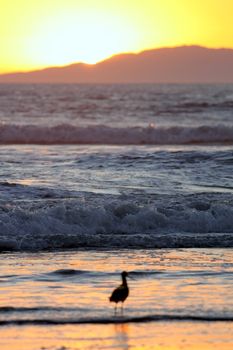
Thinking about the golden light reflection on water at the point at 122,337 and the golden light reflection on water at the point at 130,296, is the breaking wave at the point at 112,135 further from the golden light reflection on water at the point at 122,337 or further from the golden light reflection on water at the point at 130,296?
the golden light reflection on water at the point at 122,337

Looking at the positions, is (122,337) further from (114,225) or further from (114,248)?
(114,225)

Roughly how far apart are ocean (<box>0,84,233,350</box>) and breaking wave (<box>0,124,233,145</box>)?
5762 millimetres

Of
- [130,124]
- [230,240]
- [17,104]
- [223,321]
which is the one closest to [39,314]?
[223,321]

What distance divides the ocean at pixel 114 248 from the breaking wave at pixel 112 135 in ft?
18.9

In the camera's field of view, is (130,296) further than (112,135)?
No

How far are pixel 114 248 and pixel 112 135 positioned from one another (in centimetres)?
2250

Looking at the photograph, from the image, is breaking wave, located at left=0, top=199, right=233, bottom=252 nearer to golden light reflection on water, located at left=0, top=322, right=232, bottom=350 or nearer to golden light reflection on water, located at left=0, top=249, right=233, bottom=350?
golden light reflection on water, located at left=0, top=249, right=233, bottom=350

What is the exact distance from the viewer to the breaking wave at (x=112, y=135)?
3378 cm

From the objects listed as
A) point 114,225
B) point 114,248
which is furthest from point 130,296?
point 114,225

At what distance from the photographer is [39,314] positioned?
8.78 m

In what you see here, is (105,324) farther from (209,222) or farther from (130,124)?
(130,124)

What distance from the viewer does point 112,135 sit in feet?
115

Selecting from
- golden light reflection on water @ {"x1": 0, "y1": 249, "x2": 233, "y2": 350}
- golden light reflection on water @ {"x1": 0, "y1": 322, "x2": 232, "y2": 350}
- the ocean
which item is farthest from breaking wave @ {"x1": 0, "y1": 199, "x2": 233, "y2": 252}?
golden light reflection on water @ {"x1": 0, "y1": 322, "x2": 232, "y2": 350}

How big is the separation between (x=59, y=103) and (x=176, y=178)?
38.1 metres
